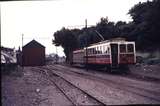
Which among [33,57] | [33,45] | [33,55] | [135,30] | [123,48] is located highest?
[135,30]

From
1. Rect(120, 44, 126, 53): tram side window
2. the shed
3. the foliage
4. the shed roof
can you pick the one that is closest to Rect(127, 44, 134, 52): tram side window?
Rect(120, 44, 126, 53): tram side window

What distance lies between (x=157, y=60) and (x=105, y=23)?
17916 mm

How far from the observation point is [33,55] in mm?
66812

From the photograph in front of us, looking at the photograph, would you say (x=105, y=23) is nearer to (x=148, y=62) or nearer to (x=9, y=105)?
(x=148, y=62)

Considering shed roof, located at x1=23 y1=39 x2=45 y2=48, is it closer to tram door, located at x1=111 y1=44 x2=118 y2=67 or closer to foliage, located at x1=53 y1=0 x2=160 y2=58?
foliage, located at x1=53 y1=0 x2=160 y2=58

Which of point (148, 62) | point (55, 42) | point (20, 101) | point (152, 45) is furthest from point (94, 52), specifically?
point (55, 42)

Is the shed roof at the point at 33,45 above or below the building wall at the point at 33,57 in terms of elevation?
above

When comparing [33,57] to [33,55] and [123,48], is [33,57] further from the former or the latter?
[123,48]

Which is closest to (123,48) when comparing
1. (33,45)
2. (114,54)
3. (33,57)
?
(114,54)

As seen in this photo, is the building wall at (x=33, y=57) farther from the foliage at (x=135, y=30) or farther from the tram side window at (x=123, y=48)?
the tram side window at (x=123, y=48)

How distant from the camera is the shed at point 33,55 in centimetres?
6525

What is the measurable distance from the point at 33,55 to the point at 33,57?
1.80 ft

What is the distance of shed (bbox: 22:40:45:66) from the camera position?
65.2 meters

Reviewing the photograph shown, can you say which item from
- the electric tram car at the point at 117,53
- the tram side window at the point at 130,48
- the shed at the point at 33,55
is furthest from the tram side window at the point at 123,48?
the shed at the point at 33,55
